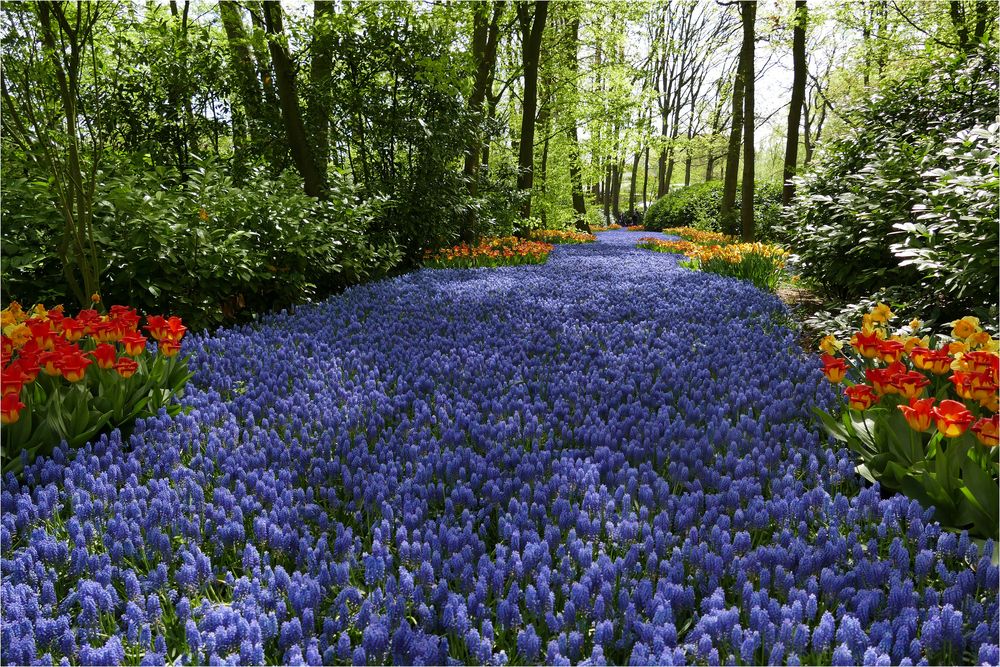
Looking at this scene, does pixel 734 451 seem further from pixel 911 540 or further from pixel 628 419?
pixel 911 540

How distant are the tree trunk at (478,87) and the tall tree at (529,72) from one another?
947 millimetres

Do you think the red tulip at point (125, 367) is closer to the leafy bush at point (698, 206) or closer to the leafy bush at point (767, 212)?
the leafy bush at point (767, 212)

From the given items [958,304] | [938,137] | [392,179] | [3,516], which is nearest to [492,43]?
[392,179]

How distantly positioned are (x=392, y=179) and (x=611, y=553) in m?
8.59

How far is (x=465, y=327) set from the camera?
505 centimetres

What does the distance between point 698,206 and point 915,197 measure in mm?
23510

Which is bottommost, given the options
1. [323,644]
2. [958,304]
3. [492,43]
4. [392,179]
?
[323,644]

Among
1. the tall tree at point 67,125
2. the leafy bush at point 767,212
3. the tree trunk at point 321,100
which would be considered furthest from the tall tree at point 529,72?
the tall tree at point 67,125

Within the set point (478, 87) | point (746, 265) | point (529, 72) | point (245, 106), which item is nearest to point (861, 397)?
point (746, 265)

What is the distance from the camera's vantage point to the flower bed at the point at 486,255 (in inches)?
372

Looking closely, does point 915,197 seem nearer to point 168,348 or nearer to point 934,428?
point 934,428

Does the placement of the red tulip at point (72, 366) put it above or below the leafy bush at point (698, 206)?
below

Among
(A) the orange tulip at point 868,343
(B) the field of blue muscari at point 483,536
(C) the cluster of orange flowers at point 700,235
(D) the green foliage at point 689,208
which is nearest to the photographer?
(B) the field of blue muscari at point 483,536

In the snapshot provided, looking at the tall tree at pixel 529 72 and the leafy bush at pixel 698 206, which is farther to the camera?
the leafy bush at pixel 698 206
